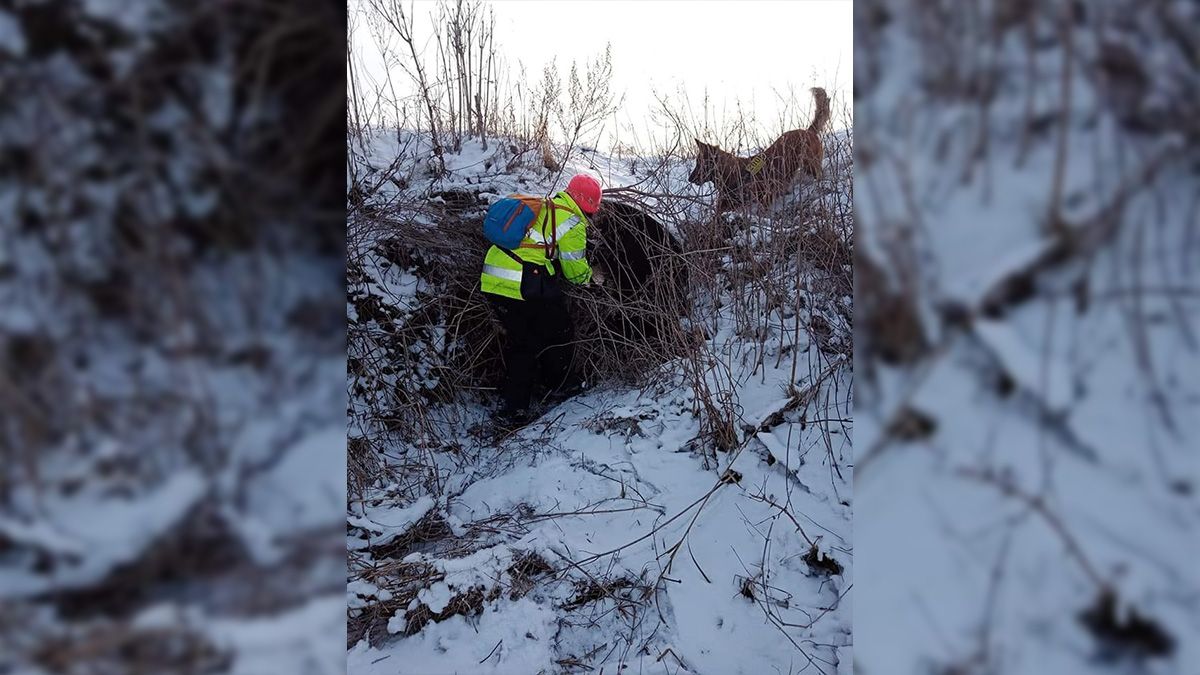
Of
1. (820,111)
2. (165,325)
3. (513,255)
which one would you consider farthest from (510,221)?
(165,325)

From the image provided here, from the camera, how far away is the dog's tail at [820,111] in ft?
15.4

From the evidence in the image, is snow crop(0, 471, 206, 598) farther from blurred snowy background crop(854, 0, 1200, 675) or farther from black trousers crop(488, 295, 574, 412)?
black trousers crop(488, 295, 574, 412)

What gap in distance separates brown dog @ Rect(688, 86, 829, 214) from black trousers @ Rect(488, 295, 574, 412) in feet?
4.01

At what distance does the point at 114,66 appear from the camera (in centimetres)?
77

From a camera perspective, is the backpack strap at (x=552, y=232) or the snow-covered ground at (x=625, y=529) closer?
the snow-covered ground at (x=625, y=529)

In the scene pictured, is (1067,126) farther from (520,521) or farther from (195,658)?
(520,521)

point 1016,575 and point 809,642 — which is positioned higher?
point 1016,575

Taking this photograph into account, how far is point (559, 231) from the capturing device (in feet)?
13.8

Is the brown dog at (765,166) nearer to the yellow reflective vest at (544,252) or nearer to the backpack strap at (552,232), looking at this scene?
the yellow reflective vest at (544,252)

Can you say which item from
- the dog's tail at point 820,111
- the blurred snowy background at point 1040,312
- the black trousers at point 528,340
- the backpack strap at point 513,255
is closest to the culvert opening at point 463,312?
the black trousers at point 528,340

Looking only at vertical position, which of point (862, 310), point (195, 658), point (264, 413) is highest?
point (862, 310)

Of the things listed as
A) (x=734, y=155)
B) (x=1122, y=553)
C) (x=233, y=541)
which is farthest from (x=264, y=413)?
(x=734, y=155)

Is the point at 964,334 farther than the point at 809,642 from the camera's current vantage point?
No

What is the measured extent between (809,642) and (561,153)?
4435 mm
